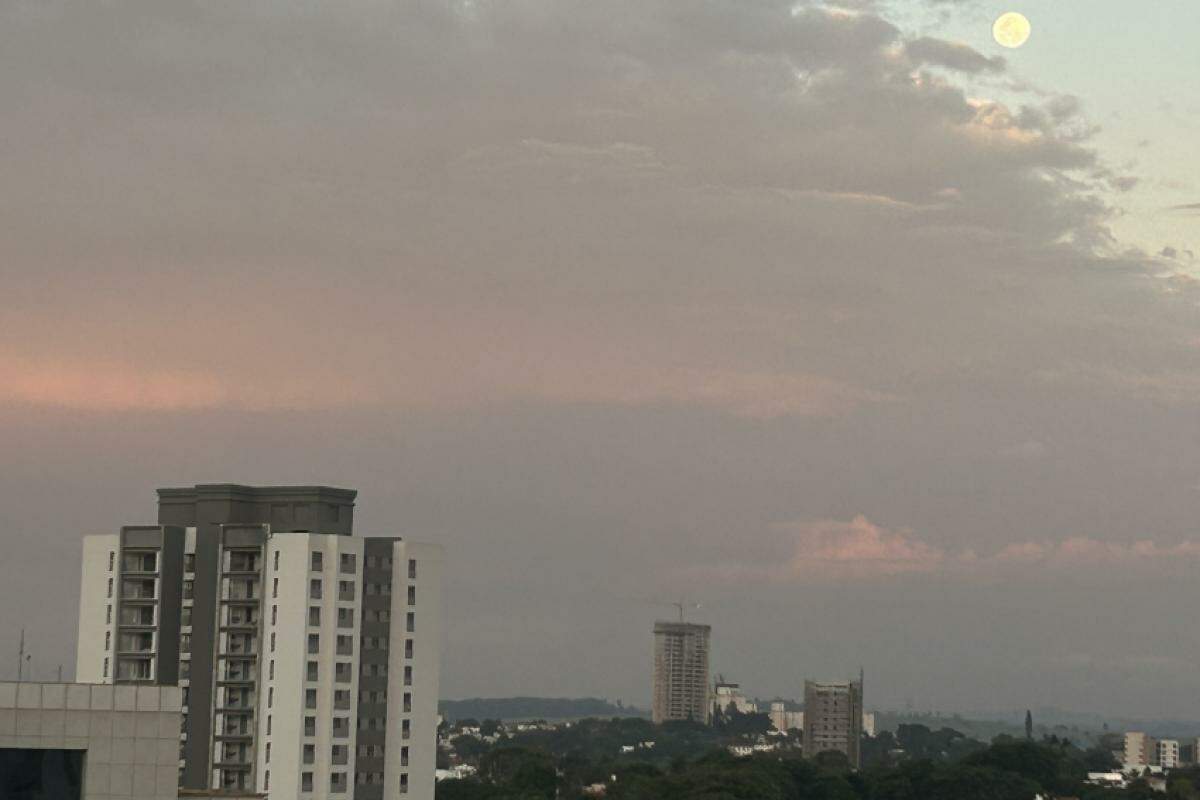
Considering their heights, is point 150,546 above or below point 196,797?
above

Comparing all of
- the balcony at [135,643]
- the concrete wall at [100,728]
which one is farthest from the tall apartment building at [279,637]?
the concrete wall at [100,728]

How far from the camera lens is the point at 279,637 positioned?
545 ft

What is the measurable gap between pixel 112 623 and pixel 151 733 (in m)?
118

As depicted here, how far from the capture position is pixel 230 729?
16612 centimetres

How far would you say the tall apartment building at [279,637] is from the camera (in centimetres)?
16512

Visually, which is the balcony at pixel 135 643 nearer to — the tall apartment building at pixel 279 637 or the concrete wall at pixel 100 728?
the tall apartment building at pixel 279 637

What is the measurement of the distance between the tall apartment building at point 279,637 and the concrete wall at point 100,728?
105522 millimetres

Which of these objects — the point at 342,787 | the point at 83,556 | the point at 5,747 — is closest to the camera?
the point at 5,747

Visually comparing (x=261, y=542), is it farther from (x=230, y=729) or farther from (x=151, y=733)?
(x=151, y=733)

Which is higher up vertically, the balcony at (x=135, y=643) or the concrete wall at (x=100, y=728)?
the balcony at (x=135, y=643)

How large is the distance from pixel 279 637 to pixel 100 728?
10784cm

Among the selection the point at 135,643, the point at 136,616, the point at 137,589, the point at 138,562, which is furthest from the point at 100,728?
the point at 138,562

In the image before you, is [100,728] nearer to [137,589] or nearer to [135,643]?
[135,643]

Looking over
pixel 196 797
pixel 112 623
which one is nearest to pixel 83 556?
pixel 112 623
